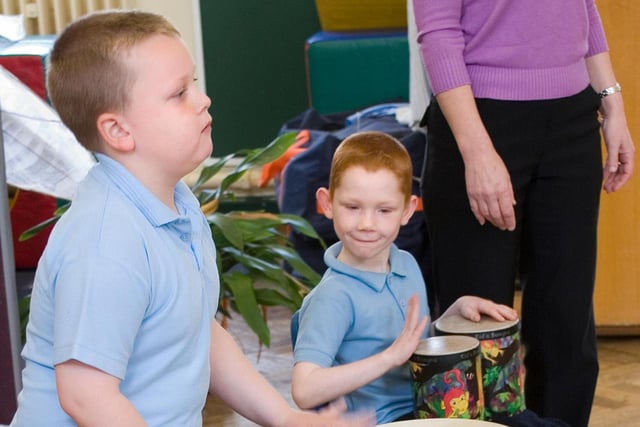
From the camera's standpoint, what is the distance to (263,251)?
9.68 ft

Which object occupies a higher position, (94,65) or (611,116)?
(94,65)

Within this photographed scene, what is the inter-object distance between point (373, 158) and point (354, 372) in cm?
32

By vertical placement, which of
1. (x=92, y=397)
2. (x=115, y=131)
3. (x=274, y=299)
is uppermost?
(x=115, y=131)

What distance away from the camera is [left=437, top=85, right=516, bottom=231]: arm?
173 cm

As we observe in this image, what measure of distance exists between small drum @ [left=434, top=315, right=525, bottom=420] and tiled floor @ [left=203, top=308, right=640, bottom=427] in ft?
3.67

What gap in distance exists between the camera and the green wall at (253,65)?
4746 millimetres

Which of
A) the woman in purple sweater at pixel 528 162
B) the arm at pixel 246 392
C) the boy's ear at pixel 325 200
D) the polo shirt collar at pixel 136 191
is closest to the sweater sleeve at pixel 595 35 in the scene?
the woman in purple sweater at pixel 528 162

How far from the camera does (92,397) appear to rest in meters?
1.10

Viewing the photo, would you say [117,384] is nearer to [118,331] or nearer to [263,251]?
[118,331]

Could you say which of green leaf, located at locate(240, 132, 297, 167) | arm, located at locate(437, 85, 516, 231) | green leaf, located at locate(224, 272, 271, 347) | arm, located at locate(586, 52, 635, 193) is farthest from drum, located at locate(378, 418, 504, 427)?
green leaf, located at locate(240, 132, 297, 167)

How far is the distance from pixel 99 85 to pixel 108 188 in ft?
0.35

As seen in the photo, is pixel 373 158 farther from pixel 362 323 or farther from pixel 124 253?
pixel 124 253

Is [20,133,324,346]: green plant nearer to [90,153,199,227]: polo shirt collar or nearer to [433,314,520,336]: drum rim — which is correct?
[433,314,520,336]: drum rim

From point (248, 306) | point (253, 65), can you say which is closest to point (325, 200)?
point (248, 306)
